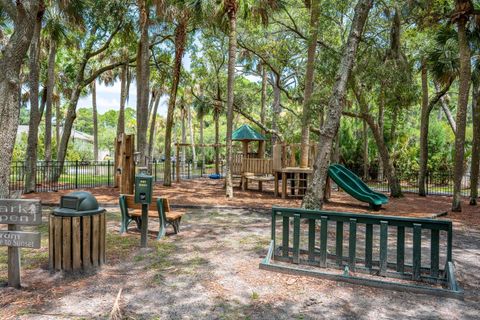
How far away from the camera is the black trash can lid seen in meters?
4.81

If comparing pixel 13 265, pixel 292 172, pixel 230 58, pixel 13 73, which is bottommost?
pixel 13 265

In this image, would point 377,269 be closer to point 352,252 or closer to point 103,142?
point 352,252

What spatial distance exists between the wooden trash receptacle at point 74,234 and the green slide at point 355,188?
9072 mm

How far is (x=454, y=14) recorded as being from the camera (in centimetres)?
1209

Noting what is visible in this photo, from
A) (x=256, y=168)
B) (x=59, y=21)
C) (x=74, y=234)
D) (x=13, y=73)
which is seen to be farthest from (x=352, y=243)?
(x=59, y=21)

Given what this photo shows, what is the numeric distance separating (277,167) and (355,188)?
333cm

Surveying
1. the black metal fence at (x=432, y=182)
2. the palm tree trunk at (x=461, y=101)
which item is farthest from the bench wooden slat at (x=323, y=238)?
the black metal fence at (x=432, y=182)

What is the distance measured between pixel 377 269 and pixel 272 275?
1.54 metres

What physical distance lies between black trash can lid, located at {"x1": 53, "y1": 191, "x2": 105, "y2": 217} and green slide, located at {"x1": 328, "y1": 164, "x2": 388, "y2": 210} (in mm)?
9102

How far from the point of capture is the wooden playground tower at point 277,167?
14.3 metres

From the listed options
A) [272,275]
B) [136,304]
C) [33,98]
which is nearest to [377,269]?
[272,275]

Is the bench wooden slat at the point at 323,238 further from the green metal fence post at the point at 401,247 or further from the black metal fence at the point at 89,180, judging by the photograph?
the black metal fence at the point at 89,180

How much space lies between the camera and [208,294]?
427 cm

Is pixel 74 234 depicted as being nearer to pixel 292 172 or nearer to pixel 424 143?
pixel 292 172
